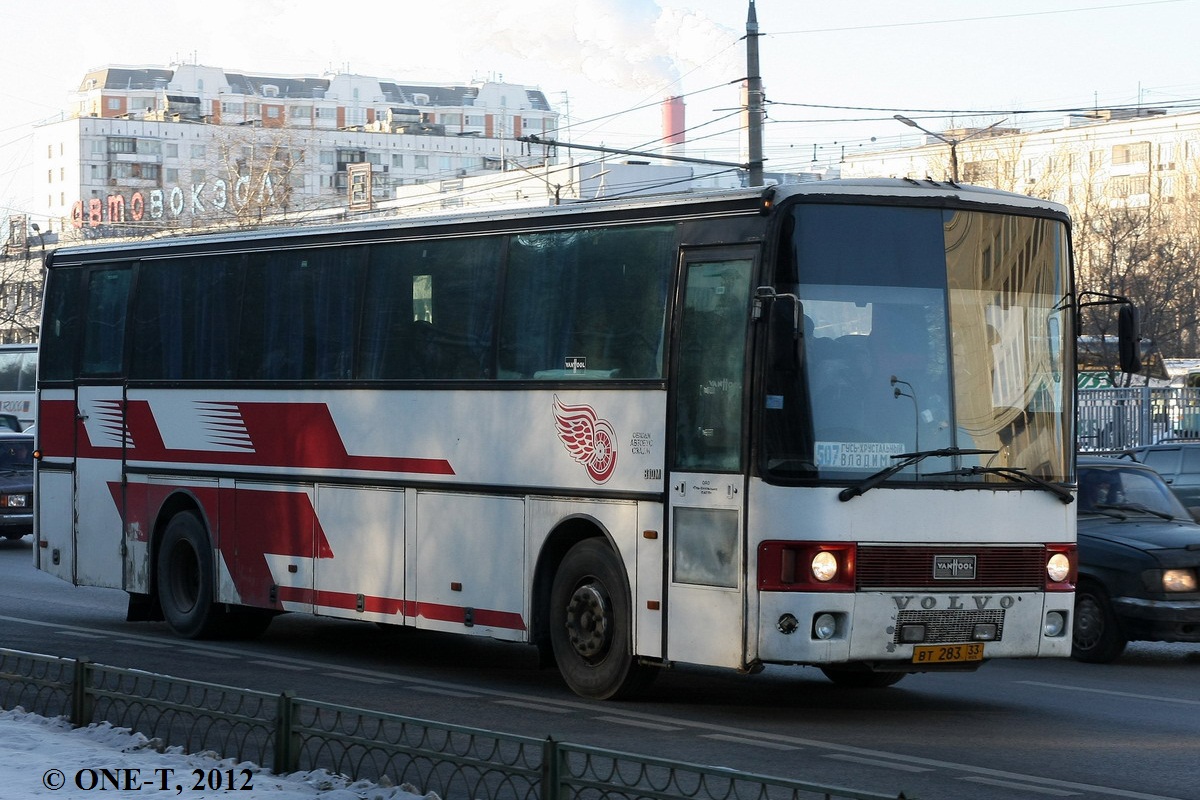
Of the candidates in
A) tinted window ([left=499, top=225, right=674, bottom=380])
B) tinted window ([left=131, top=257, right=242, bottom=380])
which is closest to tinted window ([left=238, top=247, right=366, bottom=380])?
tinted window ([left=131, top=257, right=242, bottom=380])

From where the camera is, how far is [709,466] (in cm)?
1085

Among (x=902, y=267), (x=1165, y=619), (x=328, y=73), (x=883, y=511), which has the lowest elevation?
(x=1165, y=619)

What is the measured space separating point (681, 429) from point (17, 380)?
46581 mm

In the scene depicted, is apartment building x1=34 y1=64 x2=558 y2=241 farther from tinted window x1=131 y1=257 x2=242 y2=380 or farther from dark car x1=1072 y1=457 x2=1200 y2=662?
dark car x1=1072 y1=457 x2=1200 y2=662

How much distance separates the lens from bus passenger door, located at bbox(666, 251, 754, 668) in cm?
1065

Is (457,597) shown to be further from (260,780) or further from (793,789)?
(793,789)

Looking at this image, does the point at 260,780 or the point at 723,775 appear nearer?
the point at 723,775

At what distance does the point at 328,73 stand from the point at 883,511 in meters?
190

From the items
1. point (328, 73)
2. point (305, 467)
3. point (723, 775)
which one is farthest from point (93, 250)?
point (328, 73)

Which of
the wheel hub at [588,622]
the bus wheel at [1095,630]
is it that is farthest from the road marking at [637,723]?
the bus wheel at [1095,630]

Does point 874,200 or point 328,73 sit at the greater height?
point 328,73

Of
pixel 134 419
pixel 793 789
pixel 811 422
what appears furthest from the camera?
pixel 134 419

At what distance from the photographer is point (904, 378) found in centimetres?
1064

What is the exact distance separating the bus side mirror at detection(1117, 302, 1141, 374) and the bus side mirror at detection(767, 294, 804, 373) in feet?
8.44
